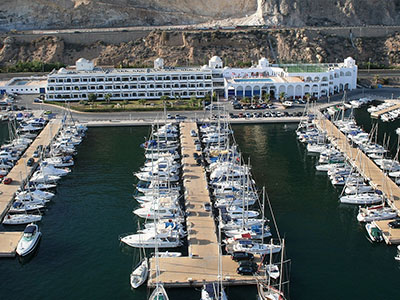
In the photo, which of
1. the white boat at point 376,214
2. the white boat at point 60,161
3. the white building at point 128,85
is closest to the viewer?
the white boat at point 376,214

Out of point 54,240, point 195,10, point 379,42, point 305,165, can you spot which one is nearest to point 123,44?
point 195,10

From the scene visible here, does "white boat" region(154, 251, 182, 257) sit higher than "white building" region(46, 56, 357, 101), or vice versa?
"white building" region(46, 56, 357, 101)

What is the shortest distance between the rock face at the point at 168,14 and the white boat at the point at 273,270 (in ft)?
358

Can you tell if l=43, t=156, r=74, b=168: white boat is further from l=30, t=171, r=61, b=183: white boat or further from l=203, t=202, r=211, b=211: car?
l=203, t=202, r=211, b=211: car

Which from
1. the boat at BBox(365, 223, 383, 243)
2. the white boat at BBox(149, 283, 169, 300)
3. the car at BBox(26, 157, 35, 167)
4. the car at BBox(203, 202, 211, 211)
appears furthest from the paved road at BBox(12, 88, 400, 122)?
the white boat at BBox(149, 283, 169, 300)

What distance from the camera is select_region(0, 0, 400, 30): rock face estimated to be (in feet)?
477

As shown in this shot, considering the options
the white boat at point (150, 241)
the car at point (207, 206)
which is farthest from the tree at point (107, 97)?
the white boat at point (150, 241)

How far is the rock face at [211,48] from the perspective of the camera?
413 feet

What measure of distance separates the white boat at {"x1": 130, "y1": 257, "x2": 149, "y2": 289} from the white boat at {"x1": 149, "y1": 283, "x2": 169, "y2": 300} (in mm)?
2534

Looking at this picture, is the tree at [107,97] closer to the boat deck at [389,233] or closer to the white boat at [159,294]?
the boat deck at [389,233]

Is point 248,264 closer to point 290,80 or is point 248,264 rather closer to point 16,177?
point 16,177

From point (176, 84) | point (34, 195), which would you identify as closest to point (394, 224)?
point (34, 195)

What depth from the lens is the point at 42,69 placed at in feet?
393

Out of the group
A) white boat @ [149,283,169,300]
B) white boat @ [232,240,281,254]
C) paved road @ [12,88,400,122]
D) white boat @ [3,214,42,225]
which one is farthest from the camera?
paved road @ [12,88,400,122]
